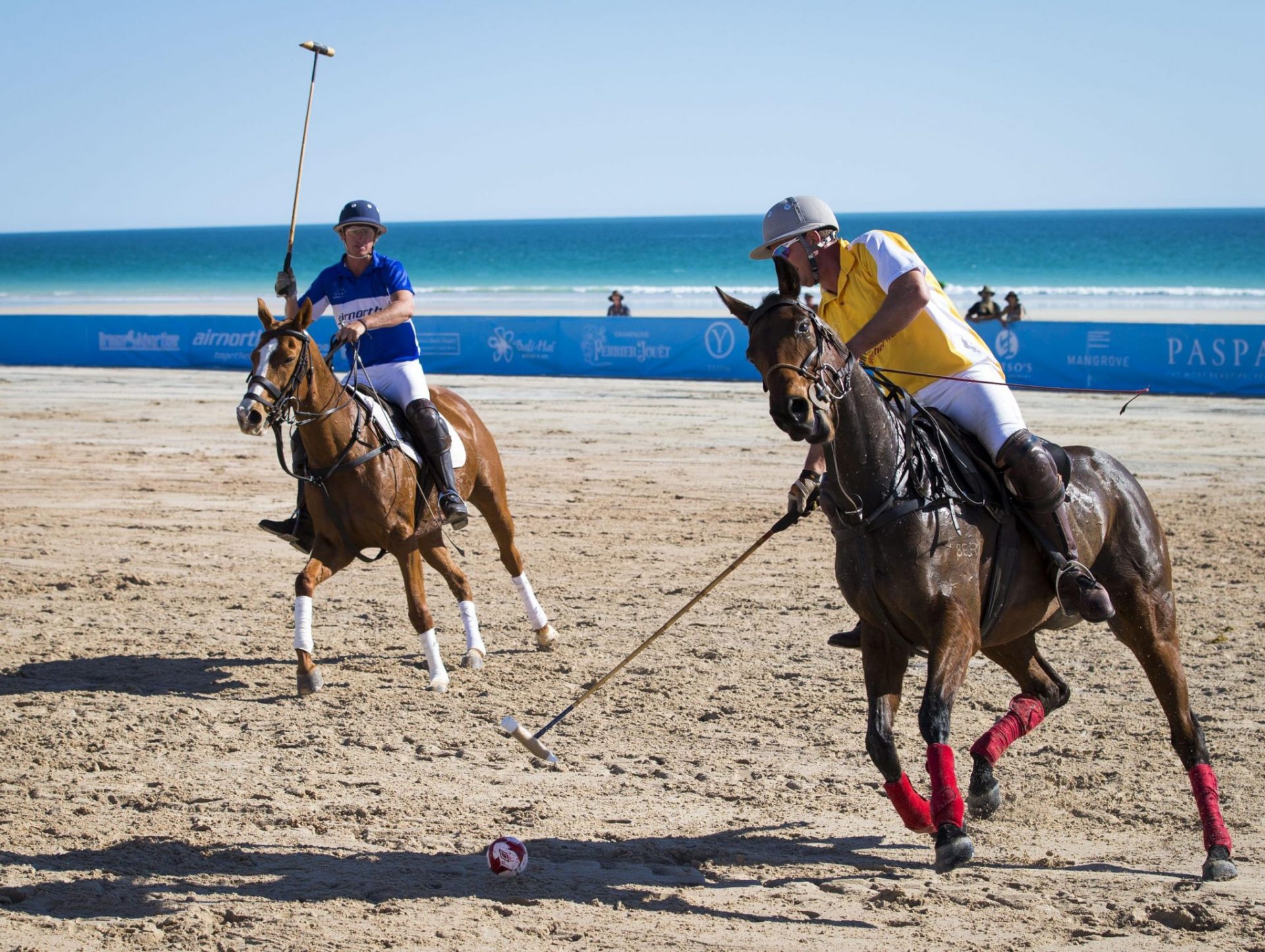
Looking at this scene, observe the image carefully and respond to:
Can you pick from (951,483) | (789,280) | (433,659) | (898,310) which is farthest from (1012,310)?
(789,280)

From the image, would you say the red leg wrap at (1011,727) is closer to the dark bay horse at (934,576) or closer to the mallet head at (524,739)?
the dark bay horse at (934,576)

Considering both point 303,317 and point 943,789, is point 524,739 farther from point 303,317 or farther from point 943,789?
point 303,317

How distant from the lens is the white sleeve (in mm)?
5270

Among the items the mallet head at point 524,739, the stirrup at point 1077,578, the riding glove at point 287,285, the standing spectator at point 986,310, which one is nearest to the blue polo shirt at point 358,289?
the riding glove at point 287,285

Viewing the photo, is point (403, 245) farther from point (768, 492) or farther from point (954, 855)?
point (954, 855)

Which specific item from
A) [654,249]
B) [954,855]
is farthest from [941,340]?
[654,249]

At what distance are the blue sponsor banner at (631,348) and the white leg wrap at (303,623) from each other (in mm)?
17728

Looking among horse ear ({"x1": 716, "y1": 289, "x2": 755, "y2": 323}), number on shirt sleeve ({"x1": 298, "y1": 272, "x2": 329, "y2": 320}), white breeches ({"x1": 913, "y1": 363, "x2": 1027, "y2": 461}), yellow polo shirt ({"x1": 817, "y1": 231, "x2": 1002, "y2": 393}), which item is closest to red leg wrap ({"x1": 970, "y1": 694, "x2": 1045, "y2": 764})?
white breeches ({"x1": 913, "y1": 363, "x2": 1027, "y2": 461})

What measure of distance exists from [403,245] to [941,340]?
139855 millimetres

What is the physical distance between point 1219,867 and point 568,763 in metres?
3.14

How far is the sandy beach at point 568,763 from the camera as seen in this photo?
494 cm

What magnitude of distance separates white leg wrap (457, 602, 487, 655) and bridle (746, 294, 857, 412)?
4443 mm

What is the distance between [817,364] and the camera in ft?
15.6

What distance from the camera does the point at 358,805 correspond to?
6.13 metres
